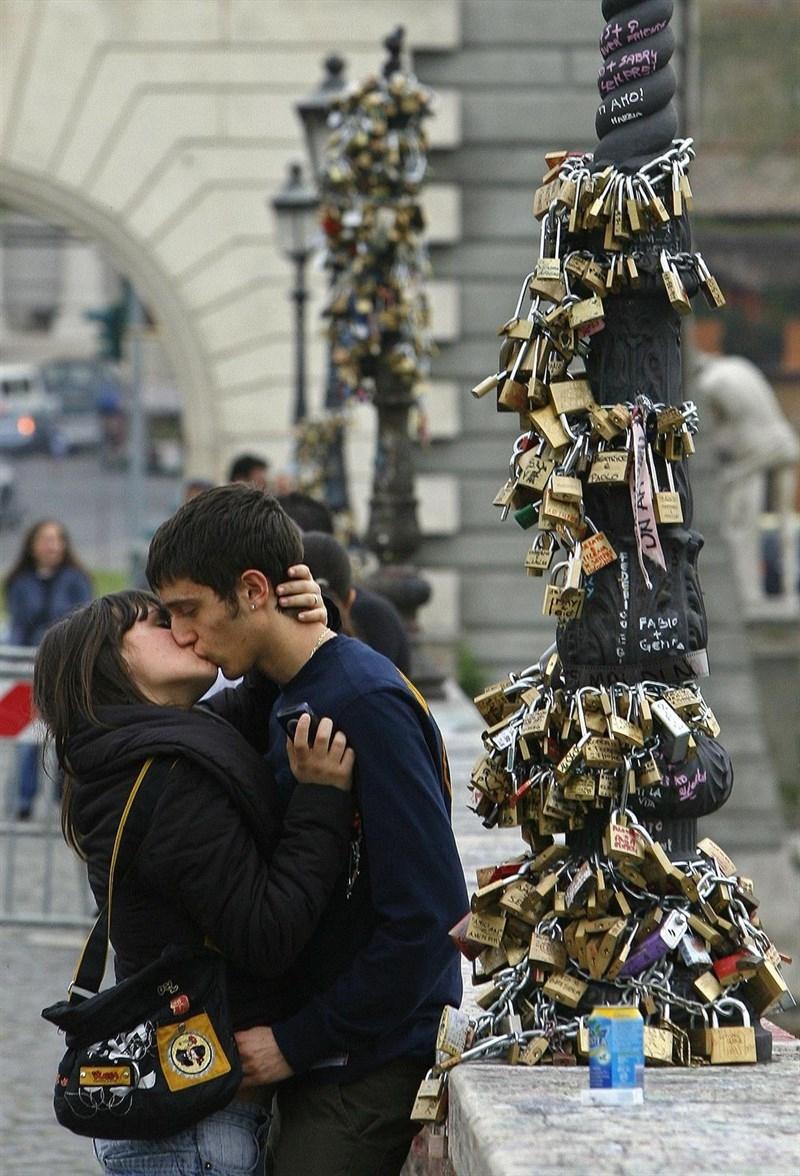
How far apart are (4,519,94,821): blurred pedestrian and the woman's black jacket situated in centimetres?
1034

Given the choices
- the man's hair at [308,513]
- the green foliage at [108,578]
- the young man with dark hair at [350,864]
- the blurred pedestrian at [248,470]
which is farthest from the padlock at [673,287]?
the green foliage at [108,578]

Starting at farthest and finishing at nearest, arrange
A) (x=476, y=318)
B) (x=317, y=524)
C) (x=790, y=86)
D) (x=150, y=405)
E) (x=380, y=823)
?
(x=150, y=405) → (x=790, y=86) → (x=476, y=318) → (x=317, y=524) → (x=380, y=823)

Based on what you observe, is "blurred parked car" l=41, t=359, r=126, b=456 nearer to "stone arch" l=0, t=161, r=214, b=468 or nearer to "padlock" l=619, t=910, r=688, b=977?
→ "stone arch" l=0, t=161, r=214, b=468

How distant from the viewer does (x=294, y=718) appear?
11.4 feet

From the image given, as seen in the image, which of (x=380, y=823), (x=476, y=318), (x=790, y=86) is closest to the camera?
(x=380, y=823)

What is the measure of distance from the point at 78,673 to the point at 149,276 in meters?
16.3

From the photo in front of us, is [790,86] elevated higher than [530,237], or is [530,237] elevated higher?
[790,86]

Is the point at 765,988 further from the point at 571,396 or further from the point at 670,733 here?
the point at 571,396

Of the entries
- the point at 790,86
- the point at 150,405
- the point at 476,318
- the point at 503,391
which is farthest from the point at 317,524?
the point at 150,405

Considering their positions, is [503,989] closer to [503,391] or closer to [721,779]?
[721,779]

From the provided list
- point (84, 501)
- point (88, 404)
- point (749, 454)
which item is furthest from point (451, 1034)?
point (88, 404)

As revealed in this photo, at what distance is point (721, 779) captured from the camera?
381 cm

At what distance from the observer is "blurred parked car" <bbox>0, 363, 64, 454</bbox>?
4147 centimetres

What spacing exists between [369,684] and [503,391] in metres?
0.65
